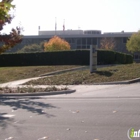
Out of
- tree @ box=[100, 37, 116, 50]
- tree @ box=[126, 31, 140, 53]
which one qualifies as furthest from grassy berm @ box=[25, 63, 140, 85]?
tree @ box=[100, 37, 116, 50]

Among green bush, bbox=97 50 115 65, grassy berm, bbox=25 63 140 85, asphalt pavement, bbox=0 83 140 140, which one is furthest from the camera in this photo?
green bush, bbox=97 50 115 65

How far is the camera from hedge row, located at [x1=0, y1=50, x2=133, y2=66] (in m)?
33.8

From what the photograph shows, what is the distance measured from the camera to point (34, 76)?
90.2 ft

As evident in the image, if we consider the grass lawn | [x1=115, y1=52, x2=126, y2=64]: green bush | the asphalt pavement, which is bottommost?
the grass lawn

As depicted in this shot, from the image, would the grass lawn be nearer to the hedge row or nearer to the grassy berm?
the grassy berm

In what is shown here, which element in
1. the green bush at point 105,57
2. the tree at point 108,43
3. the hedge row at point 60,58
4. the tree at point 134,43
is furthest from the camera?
the tree at point 108,43

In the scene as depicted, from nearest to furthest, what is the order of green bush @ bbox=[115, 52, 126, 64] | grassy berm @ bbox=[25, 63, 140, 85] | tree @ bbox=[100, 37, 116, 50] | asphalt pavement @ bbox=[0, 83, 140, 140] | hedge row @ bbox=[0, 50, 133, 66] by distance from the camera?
asphalt pavement @ bbox=[0, 83, 140, 140]
grassy berm @ bbox=[25, 63, 140, 85]
hedge row @ bbox=[0, 50, 133, 66]
green bush @ bbox=[115, 52, 126, 64]
tree @ bbox=[100, 37, 116, 50]

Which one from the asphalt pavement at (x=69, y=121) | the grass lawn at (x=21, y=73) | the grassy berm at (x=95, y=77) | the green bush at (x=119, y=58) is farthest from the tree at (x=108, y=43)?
the asphalt pavement at (x=69, y=121)

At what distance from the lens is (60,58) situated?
34500 mm

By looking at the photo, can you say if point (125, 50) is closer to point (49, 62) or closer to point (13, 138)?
point (49, 62)

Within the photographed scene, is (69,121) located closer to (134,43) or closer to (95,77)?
(95,77)

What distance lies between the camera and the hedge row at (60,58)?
3375 cm

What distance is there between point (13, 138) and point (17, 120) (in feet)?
7.86

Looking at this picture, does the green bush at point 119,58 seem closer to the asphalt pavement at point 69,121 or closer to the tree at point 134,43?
the asphalt pavement at point 69,121
